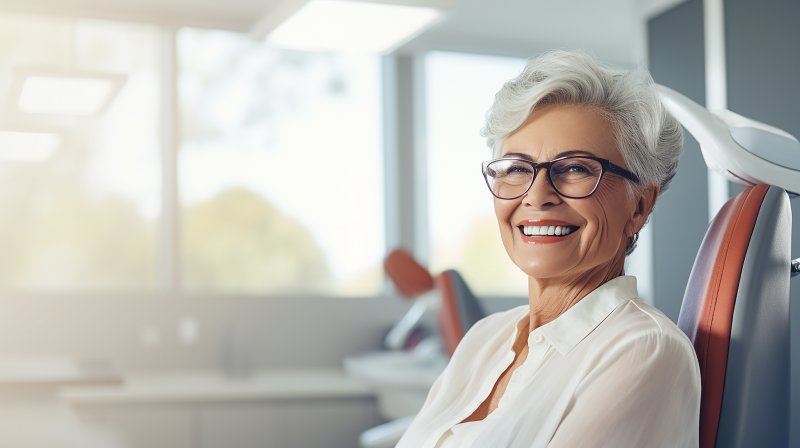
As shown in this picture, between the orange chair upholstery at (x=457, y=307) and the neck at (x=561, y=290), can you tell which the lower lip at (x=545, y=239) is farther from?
the orange chair upholstery at (x=457, y=307)

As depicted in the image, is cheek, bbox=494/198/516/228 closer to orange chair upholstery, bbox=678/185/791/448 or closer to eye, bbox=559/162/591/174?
eye, bbox=559/162/591/174

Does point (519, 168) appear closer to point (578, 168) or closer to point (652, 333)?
point (578, 168)

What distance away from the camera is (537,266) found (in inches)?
58.8

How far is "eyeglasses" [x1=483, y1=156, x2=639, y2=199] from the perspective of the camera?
1430mm

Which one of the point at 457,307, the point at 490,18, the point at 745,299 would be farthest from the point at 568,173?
the point at 490,18

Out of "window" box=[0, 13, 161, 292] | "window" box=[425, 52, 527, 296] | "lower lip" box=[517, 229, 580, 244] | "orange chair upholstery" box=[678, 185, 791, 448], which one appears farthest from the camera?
"window" box=[425, 52, 527, 296]

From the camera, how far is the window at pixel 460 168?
4.79 m

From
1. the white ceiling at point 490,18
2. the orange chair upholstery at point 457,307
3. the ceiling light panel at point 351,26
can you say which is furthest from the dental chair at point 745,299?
the white ceiling at point 490,18

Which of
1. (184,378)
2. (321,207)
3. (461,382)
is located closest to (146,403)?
(184,378)

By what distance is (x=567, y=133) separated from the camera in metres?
1.45

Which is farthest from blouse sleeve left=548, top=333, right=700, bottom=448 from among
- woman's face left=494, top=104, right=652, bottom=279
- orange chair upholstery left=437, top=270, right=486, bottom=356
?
orange chair upholstery left=437, top=270, right=486, bottom=356

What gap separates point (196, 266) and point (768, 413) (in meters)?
3.47

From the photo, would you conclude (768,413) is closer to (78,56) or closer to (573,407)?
(573,407)

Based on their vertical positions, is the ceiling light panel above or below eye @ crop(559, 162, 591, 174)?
above
